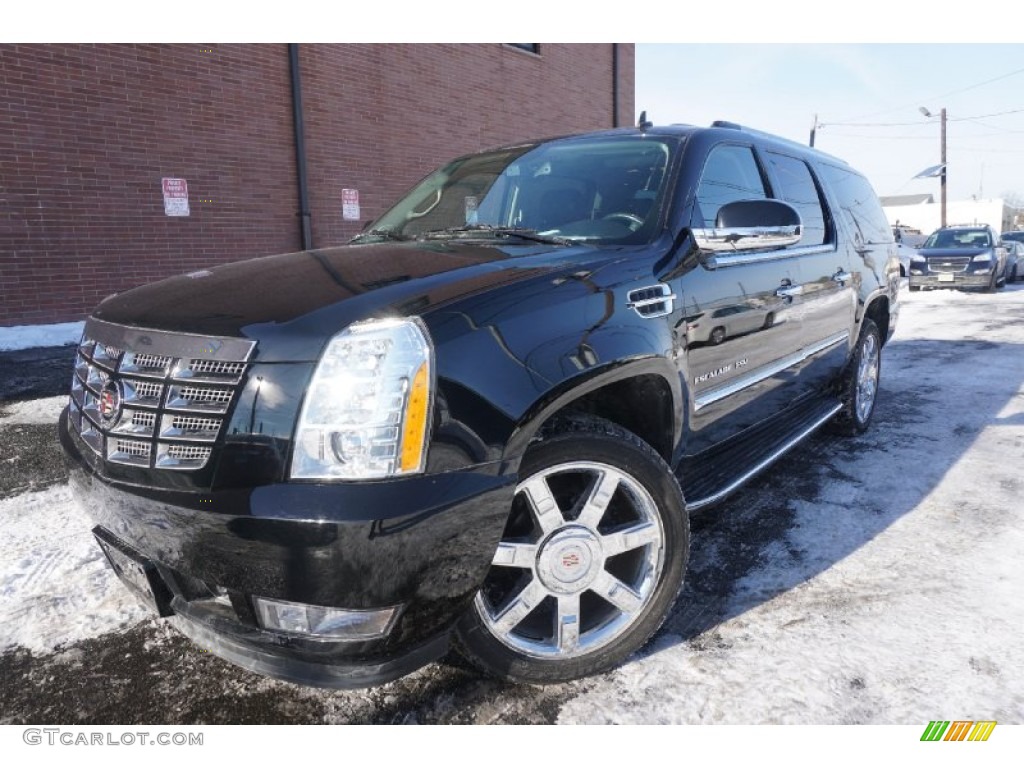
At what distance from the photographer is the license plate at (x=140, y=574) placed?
183cm

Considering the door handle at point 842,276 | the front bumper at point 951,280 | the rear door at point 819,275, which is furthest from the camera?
the front bumper at point 951,280

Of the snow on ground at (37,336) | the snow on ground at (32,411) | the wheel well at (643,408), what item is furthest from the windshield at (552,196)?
the snow on ground at (37,336)

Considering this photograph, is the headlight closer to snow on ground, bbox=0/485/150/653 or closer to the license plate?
the license plate

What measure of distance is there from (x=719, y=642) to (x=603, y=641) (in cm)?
47

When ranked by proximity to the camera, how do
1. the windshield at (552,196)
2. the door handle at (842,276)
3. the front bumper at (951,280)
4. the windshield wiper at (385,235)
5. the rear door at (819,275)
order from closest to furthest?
the windshield at (552,196) < the windshield wiper at (385,235) < the rear door at (819,275) < the door handle at (842,276) < the front bumper at (951,280)

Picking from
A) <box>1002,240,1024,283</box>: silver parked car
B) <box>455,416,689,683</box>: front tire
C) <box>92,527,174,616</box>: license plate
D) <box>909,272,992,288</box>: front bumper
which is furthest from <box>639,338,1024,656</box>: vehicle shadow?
<box>1002,240,1024,283</box>: silver parked car

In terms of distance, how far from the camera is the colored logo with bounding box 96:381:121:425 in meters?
1.84

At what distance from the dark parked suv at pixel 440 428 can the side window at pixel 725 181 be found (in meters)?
0.02

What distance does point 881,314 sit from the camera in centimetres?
520

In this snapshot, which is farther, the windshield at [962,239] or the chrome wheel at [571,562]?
the windshield at [962,239]

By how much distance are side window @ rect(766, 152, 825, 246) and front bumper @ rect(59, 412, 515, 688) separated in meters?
2.68

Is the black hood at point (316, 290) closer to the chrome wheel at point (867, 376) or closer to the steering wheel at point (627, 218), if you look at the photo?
the steering wheel at point (627, 218)
